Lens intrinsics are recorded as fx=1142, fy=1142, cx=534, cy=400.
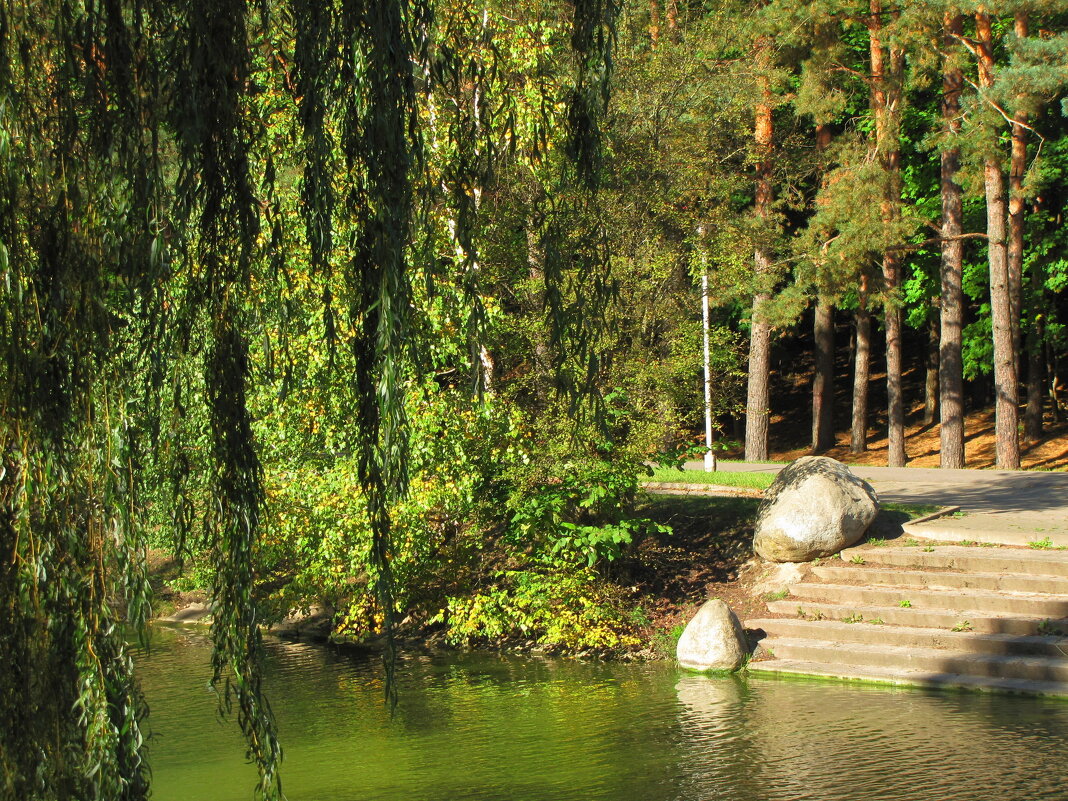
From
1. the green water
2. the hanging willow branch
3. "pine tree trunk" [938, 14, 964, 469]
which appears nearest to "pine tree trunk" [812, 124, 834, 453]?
"pine tree trunk" [938, 14, 964, 469]

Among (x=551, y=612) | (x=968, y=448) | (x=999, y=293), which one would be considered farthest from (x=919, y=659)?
(x=968, y=448)

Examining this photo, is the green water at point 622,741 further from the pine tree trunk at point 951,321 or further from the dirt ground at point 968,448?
the dirt ground at point 968,448

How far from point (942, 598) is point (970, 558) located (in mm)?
856

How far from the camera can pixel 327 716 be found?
11641 mm

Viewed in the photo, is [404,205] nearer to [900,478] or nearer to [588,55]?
[588,55]

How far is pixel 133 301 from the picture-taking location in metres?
4.57

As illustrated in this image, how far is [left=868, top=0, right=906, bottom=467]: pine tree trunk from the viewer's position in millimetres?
23641

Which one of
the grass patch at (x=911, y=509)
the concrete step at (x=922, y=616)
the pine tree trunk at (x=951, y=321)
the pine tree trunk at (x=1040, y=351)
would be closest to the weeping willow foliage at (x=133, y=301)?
the concrete step at (x=922, y=616)

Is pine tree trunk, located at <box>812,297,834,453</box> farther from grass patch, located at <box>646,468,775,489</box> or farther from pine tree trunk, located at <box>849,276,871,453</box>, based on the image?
grass patch, located at <box>646,468,775,489</box>

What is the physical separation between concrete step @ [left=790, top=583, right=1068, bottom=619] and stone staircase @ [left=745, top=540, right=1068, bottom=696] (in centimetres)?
1

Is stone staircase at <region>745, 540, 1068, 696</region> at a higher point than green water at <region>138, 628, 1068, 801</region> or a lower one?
higher

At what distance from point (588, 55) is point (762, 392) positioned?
66.5 ft

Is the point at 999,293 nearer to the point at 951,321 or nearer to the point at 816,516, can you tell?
the point at 951,321

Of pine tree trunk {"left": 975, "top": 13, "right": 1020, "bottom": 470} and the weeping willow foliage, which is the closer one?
the weeping willow foliage
